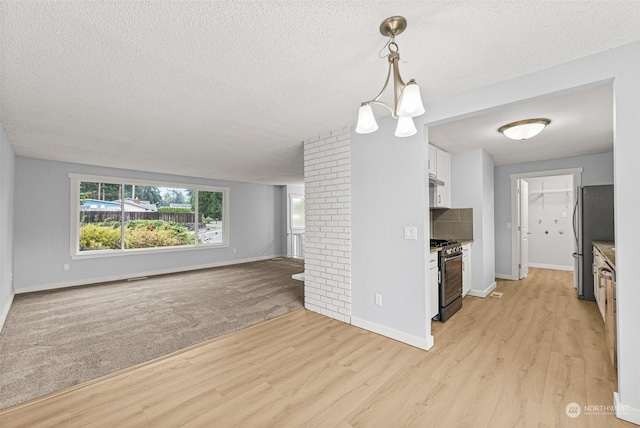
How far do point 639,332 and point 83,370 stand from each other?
4.03 meters

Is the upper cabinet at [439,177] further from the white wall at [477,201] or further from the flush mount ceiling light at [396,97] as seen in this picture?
the flush mount ceiling light at [396,97]

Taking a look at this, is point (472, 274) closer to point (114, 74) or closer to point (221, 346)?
point (221, 346)

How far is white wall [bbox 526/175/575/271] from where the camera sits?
6.41 metres

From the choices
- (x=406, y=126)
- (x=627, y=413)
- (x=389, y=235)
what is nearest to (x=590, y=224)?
(x=627, y=413)

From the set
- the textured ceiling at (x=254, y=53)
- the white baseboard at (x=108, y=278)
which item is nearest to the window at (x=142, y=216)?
the white baseboard at (x=108, y=278)

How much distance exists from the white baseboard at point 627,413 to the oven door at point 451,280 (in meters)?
1.62

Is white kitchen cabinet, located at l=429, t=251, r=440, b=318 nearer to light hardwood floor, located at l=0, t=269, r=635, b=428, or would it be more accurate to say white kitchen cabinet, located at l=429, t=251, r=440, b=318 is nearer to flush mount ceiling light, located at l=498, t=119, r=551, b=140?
light hardwood floor, located at l=0, t=269, r=635, b=428

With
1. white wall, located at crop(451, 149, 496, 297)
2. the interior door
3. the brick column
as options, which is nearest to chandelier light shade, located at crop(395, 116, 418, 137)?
the brick column

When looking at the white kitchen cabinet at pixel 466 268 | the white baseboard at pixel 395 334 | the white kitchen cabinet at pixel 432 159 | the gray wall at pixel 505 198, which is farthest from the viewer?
the gray wall at pixel 505 198

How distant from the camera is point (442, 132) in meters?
3.48

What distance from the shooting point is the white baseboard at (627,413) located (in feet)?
5.50

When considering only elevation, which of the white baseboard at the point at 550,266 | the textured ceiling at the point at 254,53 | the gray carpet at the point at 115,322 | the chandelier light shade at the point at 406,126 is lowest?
the gray carpet at the point at 115,322

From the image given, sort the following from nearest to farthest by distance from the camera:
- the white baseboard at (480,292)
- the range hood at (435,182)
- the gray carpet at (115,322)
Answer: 1. the gray carpet at (115,322)
2. the range hood at (435,182)
3. the white baseboard at (480,292)

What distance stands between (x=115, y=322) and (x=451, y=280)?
4.19m
